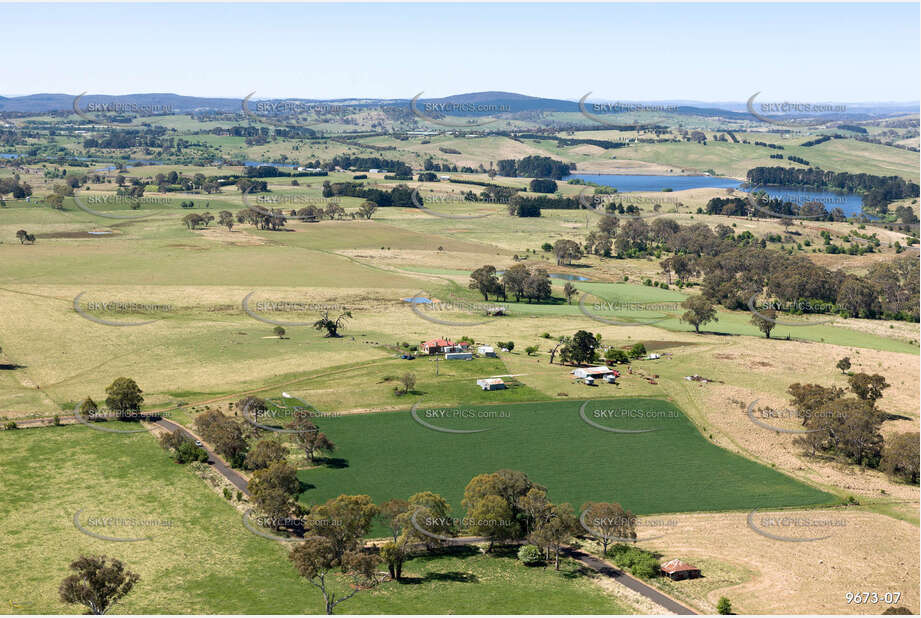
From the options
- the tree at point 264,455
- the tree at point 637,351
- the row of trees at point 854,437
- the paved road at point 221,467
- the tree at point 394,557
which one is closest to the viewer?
the tree at point 394,557

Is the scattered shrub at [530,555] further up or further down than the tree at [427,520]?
further down

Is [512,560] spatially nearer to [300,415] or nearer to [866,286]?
[300,415]

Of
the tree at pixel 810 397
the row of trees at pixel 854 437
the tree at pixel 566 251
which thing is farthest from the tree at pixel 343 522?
the tree at pixel 566 251

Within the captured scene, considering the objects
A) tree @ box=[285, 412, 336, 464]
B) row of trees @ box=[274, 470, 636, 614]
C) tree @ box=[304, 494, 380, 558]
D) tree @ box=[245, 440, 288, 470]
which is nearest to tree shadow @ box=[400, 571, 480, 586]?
row of trees @ box=[274, 470, 636, 614]

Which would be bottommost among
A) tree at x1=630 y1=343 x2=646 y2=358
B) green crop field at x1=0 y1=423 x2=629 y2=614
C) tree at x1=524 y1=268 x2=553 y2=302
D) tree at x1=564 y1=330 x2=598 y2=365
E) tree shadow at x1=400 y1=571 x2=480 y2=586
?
tree shadow at x1=400 y1=571 x2=480 y2=586

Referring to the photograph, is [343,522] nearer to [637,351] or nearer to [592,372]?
[592,372]

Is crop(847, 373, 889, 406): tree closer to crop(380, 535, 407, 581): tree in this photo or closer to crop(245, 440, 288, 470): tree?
crop(380, 535, 407, 581): tree

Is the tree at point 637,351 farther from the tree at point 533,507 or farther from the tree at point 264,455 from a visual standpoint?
the tree at point 264,455
